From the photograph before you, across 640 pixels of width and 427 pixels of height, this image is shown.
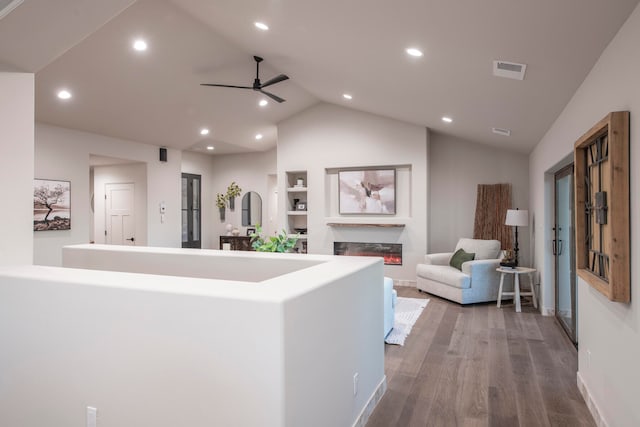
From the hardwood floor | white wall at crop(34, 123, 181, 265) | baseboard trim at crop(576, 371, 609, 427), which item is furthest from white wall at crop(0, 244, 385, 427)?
white wall at crop(34, 123, 181, 265)

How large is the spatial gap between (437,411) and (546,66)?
2429 mm

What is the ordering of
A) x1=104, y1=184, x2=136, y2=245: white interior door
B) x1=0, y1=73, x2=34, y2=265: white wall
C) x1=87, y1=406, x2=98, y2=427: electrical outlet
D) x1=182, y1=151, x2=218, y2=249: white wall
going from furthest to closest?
1. x1=182, y1=151, x2=218, y2=249: white wall
2. x1=104, y1=184, x2=136, y2=245: white interior door
3. x1=0, y1=73, x2=34, y2=265: white wall
4. x1=87, y1=406, x2=98, y2=427: electrical outlet

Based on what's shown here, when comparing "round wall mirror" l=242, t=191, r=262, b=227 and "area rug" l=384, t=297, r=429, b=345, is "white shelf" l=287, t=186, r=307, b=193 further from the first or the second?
"area rug" l=384, t=297, r=429, b=345

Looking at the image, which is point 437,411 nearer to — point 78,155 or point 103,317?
point 103,317

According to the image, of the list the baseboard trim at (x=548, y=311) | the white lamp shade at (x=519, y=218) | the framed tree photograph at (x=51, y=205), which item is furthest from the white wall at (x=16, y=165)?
the white lamp shade at (x=519, y=218)

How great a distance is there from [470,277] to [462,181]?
223cm

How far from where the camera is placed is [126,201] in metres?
8.15

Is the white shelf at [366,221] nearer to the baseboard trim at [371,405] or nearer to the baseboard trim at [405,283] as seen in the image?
the baseboard trim at [405,283]

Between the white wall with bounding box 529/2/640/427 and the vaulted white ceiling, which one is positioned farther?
the vaulted white ceiling

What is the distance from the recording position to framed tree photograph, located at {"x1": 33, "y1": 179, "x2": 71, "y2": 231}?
6.00m

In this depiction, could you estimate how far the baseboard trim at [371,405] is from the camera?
2.49 meters

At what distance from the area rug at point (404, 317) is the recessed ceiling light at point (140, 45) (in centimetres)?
431

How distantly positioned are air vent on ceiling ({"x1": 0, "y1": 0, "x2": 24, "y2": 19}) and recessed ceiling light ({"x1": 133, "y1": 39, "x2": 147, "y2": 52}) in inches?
117

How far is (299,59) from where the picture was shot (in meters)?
5.25
